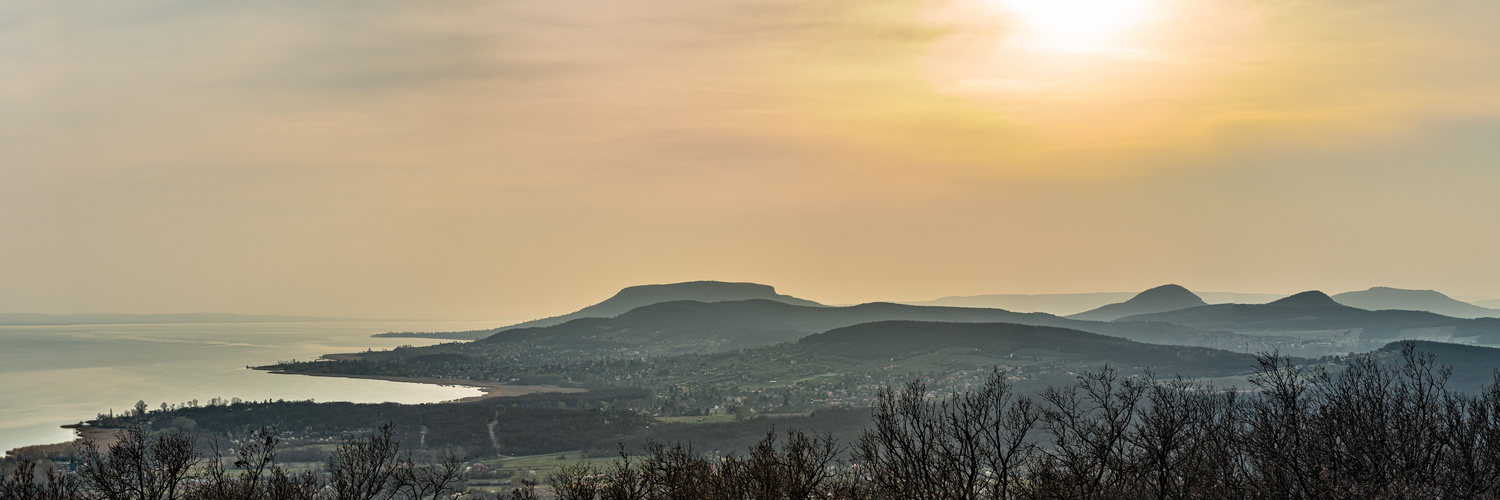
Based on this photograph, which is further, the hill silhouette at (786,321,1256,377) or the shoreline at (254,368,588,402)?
the hill silhouette at (786,321,1256,377)

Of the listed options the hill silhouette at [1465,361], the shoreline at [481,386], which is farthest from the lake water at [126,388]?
the hill silhouette at [1465,361]

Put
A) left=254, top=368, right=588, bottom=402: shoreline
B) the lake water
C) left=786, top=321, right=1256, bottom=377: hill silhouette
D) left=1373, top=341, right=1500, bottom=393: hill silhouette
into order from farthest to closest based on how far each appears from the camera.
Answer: left=786, top=321, right=1256, bottom=377: hill silhouette, left=254, top=368, right=588, bottom=402: shoreline, left=1373, top=341, right=1500, bottom=393: hill silhouette, the lake water

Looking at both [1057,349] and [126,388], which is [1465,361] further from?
[126,388]

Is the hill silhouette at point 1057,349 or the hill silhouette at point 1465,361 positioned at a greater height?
the hill silhouette at point 1057,349

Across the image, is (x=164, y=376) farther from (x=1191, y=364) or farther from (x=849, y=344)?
(x=1191, y=364)

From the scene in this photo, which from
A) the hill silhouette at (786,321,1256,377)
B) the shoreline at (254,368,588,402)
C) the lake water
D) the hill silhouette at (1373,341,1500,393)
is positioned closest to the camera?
the lake water

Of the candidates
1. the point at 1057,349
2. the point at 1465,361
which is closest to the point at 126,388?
the point at 1057,349

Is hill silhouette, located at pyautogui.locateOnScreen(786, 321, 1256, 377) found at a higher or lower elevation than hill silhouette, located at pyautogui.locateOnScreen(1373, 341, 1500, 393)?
higher

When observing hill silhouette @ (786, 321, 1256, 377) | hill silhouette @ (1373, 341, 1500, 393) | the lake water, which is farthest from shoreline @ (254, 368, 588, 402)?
hill silhouette @ (1373, 341, 1500, 393)

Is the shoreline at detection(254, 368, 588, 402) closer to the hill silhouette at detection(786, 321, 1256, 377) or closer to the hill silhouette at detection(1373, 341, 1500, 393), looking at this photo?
the hill silhouette at detection(786, 321, 1256, 377)

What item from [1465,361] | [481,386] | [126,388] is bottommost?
[1465,361]

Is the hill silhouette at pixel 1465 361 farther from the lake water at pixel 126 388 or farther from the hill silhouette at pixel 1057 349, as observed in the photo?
the lake water at pixel 126 388

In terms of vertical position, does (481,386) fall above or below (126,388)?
below

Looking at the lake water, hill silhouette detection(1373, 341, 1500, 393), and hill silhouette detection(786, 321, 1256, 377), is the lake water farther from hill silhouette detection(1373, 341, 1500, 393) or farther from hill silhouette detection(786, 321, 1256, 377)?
hill silhouette detection(1373, 341, 1500, 393)
